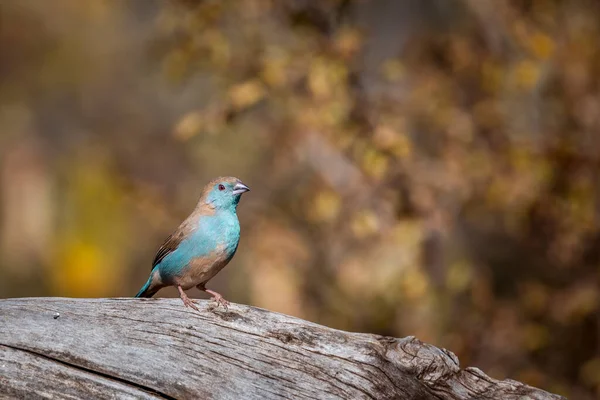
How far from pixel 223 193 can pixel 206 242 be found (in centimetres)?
43

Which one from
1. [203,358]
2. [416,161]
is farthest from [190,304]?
[416,161]

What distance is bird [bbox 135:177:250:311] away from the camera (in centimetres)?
457

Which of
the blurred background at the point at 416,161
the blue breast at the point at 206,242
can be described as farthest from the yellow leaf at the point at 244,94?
Result: the blue breast at the point at 206,242

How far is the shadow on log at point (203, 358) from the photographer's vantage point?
12.5ft

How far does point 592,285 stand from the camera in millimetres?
7855

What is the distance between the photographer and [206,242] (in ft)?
15.1

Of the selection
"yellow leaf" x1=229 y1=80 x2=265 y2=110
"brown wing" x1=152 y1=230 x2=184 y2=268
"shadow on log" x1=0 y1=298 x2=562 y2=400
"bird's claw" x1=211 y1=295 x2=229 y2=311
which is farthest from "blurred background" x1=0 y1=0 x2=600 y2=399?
"shadow on log" x1=0 y1=298 x2=562 y2=400

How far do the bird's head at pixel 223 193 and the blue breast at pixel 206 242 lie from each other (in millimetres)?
97

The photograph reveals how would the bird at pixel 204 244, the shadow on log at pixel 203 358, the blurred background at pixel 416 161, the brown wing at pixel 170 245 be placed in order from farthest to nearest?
the blurred background at pixel 416 161 → the brown wing at pixel 170 245 → the bird at pixel 204 244 → the shadow on log at pixel 203 358

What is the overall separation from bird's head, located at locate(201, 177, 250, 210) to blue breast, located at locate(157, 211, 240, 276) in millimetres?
97

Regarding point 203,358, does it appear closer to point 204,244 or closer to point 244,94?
point 204,244

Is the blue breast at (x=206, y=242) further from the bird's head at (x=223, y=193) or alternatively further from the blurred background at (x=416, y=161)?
the blurred background at (x=416, y=161)

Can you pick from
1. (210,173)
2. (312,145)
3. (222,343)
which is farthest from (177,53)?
(210,173)

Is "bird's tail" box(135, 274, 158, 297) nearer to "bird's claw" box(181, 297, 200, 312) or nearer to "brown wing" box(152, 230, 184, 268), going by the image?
"brown wing" box(152, 230, 184, 268)
